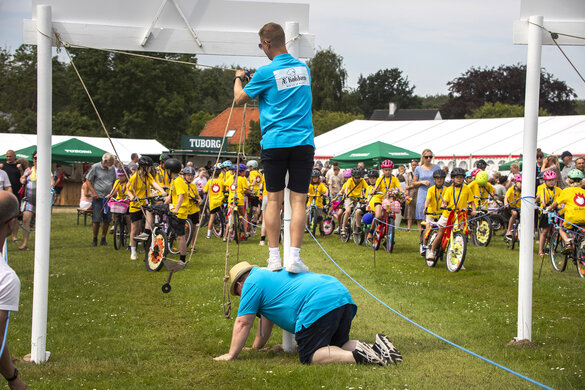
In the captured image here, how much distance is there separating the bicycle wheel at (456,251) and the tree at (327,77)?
222 ft

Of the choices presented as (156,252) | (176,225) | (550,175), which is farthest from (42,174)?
(550,175)

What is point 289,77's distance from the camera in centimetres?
589

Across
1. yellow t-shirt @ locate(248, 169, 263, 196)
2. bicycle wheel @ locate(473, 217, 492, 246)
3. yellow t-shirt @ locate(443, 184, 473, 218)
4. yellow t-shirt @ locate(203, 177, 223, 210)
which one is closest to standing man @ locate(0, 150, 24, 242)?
yellow t-shirt @ locate(203, 177, 223, 210)

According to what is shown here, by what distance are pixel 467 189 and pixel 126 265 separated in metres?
6.99

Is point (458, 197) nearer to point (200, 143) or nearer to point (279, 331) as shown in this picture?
point (279, 331)

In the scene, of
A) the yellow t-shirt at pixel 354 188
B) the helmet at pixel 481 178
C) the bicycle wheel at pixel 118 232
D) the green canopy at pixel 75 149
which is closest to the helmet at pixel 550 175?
the helmet at pixel 481 178

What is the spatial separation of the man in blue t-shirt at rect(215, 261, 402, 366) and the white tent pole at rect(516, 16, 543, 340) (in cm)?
165

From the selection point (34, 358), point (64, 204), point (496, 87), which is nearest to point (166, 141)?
point (64, 204)

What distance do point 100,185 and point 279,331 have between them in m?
10.7

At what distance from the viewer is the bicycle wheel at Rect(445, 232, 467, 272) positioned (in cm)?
1236

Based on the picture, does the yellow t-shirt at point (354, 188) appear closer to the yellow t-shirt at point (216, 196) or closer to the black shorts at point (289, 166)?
the yellow t-shirt at point (216, 196)

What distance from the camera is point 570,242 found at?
12398mm

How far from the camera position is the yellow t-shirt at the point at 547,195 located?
13.8m

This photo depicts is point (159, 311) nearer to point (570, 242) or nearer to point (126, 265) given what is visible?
point (126, 265)
